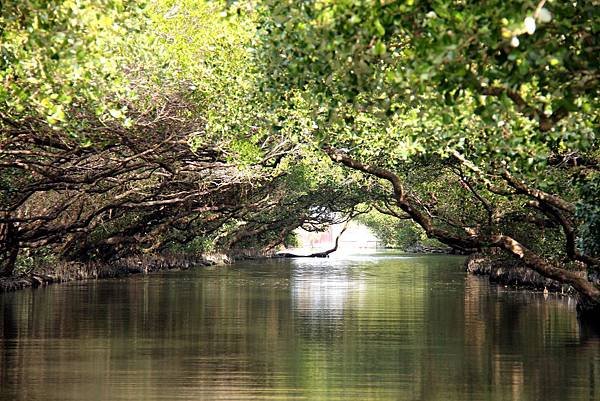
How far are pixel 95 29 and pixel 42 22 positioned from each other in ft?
2.68

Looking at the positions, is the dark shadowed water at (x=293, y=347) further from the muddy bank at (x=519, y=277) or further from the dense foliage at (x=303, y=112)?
the dense foliage at (x=303, y=112)

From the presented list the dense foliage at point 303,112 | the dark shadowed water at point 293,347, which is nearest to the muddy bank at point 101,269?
the dense foliage at point 303,112

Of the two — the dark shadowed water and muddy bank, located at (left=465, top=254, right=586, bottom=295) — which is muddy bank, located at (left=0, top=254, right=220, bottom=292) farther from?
muddy bank, located at (left=465, top=254, right=586, bottom=295)

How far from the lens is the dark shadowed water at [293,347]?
1609 cm

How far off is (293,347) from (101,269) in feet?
113

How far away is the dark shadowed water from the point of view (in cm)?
1609

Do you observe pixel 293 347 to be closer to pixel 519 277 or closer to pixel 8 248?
pixel 8 248

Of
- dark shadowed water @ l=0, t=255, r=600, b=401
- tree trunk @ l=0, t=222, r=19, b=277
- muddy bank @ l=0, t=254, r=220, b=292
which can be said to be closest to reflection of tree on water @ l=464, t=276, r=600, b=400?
dark shadowed water @ l=0, t=255, r=600, b=401

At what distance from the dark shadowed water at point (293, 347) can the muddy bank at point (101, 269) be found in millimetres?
2426

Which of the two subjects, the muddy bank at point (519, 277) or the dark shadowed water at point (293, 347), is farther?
the muddy bank at point (519, 277)

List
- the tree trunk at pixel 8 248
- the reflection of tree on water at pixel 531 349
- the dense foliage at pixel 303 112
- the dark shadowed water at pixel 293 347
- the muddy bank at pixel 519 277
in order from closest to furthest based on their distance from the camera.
→ the dense foliage at pixel 303 112
the dark shadowed water at pixel 293 347
the reflection of tree on water at pixel 531 349
the tree trunk at pixel 8 248
the muddy bank at pixel 519 277

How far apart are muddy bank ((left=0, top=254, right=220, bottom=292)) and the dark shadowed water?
2.43 meters

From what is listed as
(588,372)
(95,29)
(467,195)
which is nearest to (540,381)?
(588,372)

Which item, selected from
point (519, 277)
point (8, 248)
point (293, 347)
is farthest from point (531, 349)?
point (519, 277)
